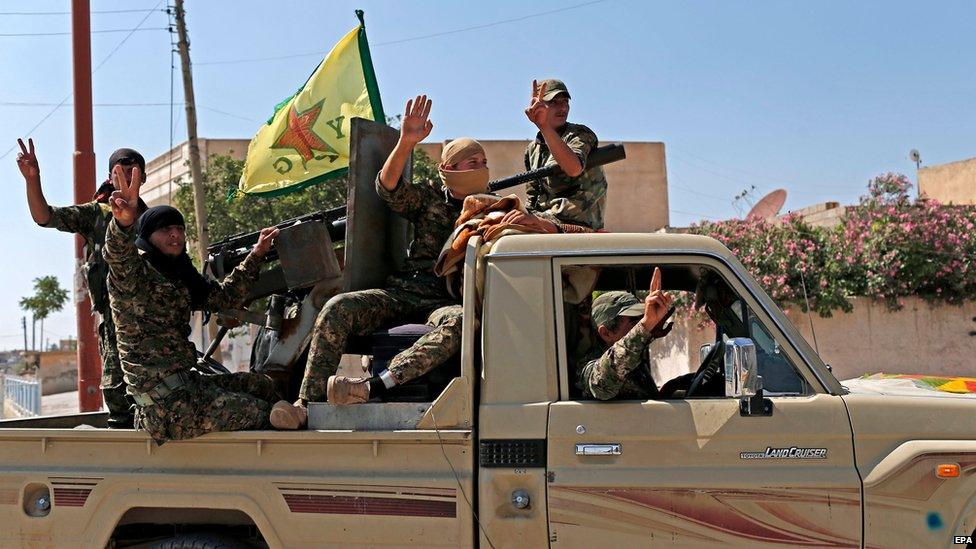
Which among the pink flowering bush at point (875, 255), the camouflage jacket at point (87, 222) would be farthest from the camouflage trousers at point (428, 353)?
the pink flowering bush at point (875, 255)

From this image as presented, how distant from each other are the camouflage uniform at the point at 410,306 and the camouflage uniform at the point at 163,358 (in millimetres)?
353

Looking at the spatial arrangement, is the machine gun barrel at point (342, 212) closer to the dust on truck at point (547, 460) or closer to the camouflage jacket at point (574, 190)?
the camouflage jacket at point (574, 190)

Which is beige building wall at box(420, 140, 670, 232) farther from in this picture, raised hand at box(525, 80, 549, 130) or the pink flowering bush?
raised hand at box(525, 80, 549, 130)

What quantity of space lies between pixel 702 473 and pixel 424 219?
2035 millimetres

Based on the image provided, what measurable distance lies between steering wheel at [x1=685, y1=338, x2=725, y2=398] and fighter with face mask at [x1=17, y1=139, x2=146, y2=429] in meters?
2.81

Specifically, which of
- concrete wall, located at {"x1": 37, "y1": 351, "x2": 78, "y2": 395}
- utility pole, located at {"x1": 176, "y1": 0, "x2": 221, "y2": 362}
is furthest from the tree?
utility pole, located at {"x1": 176, "y1": 0, "x2": 221, "y2": 362}

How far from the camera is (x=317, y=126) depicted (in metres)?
8.66

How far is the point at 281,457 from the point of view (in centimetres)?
349

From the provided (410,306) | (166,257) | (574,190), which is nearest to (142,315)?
(166,257)

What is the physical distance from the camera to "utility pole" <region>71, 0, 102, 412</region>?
8.29 m

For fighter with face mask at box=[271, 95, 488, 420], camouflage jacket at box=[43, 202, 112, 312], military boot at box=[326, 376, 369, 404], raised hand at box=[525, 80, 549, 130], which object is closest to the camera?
military boot at box=[326, 376, 369, 404]

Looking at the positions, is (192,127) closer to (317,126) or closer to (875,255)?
(317,126)

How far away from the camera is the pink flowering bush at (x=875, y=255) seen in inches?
501

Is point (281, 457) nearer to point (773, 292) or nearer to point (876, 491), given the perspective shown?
point (876, 491)
